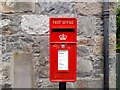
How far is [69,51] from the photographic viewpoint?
359 centimetres

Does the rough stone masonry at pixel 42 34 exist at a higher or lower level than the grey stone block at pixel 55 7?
lower

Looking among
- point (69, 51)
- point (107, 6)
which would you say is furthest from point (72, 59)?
point (107, 6)

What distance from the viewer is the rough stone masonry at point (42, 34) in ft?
14.5

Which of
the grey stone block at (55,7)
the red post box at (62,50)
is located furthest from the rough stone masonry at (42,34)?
the red post box at (62,50)

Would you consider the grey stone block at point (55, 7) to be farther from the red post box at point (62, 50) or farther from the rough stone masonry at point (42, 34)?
the red post box at point (62, 50)

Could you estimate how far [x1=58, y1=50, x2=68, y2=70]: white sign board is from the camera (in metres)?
3.57

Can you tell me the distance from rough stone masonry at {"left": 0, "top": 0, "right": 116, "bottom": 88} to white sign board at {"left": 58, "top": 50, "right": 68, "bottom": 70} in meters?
0.89

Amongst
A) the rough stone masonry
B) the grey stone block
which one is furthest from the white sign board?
the grey stone block

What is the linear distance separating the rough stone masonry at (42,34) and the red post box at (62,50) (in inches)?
33.7

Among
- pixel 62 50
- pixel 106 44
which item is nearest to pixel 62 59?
pixel 62 50

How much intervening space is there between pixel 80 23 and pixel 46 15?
48cm

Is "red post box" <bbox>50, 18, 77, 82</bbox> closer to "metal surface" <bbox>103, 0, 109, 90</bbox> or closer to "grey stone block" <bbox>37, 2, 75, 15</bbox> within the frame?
"grey stone block" <bbox>37, 2, 75, 15</bbox>

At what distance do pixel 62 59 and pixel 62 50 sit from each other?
110 mm

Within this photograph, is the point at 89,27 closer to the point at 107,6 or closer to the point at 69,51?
the point at 107,6
